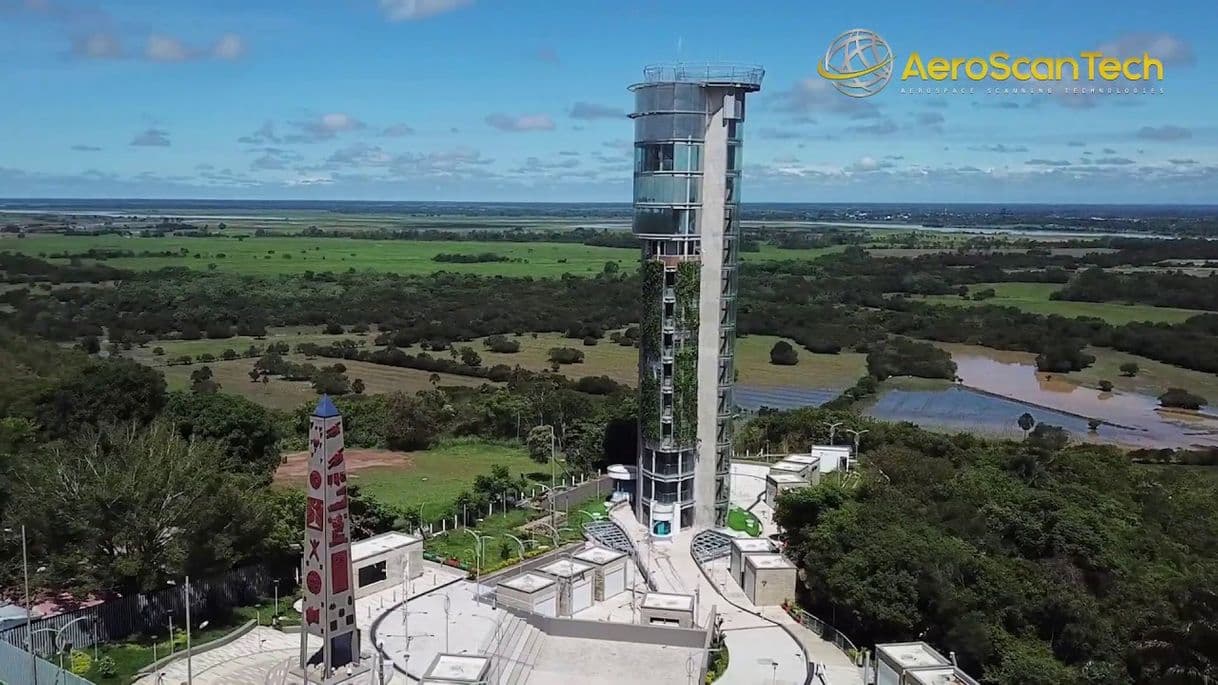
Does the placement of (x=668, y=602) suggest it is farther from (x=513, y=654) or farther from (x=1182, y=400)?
(x=1182, y=400)

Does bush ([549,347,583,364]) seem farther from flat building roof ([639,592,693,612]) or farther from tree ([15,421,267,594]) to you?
flat building roof ([639,592,693,612])

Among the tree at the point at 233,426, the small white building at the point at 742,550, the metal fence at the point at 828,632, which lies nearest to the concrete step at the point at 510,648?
the small white building at the point at 742,550

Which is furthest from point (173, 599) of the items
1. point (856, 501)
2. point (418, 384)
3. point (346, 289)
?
point (346, 289)

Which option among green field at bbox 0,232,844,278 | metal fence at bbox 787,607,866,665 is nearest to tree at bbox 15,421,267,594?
metal fence at bbox 787,607,866,665

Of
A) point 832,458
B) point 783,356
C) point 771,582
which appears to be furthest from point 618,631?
point 783,356

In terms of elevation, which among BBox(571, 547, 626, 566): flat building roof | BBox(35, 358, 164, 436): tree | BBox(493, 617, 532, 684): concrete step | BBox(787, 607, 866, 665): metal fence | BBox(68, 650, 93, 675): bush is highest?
BBox(35, 358, 164, 436): tree

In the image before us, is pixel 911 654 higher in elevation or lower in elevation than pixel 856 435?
lower

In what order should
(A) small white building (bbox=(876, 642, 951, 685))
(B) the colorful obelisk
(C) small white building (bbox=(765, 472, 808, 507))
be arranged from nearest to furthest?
(B) the colorful obelisk → (A) small white building (bbox=(876, 642, 951, 685)) → (C) small white building (bbox=(765, 472, 808, 507))
